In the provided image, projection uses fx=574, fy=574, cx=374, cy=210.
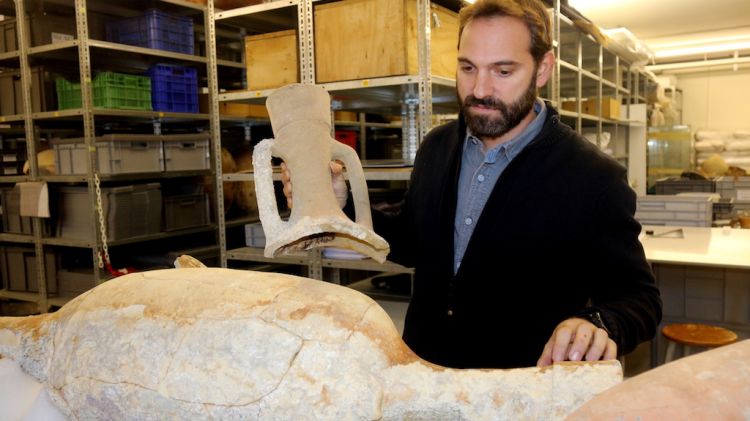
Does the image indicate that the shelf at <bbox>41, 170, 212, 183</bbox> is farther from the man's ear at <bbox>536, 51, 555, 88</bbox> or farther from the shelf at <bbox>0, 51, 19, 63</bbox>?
the man's ear at <bbox>536, 51, 555, 88</bbox>

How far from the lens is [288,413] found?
907 mm

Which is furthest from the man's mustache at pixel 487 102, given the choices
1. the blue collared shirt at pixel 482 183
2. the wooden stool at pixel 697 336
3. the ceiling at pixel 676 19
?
the ceiling at pixel 676 19

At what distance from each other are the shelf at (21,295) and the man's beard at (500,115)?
14.2 ft

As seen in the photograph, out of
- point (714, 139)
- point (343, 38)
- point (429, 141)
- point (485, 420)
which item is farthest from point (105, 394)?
point (714, 139)

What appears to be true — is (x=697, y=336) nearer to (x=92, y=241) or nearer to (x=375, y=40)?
(x=375, y=40)

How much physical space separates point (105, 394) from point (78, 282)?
387 cm

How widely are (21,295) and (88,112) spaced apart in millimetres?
1796

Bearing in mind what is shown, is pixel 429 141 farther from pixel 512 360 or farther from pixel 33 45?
pixel 33 45

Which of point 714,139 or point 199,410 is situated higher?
point 714,139

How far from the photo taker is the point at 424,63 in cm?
279

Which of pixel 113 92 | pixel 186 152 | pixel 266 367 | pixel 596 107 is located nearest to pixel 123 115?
pixel 113 92

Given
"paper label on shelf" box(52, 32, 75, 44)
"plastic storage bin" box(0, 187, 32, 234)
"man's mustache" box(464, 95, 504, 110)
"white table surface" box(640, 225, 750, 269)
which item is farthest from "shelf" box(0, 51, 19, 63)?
"white table surface" box(640, 225, 750, 269)

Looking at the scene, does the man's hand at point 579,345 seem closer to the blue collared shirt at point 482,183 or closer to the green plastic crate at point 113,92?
the blue collared shirt at point 482,183

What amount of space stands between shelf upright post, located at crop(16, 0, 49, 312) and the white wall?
10.9 m
